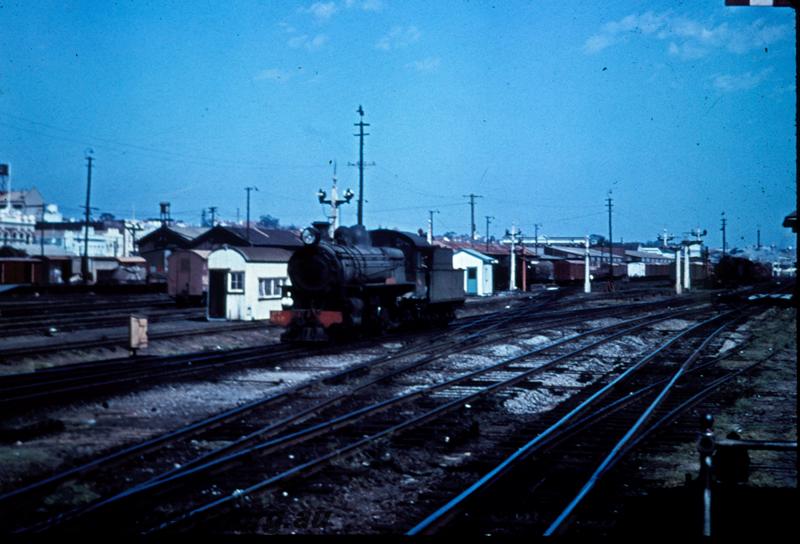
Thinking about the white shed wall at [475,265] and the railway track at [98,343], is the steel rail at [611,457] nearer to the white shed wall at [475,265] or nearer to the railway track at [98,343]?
the railway track at [98,343]

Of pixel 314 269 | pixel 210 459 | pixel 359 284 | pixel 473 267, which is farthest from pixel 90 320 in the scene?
pixel 473 267

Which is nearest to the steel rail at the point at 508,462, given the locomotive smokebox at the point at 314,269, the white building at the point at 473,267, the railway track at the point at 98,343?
the locomotive smokebox at the point at 314,269

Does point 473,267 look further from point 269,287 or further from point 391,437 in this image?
point 391,437

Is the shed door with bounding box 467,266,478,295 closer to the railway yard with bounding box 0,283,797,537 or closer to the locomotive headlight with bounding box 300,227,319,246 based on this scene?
the railway yard with bounding box 0,283,797,537

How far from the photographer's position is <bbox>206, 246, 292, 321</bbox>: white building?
1003 inches

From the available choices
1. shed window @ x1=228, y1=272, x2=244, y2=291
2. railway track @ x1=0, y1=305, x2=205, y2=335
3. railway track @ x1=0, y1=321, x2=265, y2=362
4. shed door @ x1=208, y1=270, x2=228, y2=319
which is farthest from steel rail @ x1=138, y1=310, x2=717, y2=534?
railway track @ x1=0, y1=305, x2=205, y2=335

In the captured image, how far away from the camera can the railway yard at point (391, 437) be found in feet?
19.5

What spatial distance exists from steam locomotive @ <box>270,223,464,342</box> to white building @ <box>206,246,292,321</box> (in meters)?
5.10

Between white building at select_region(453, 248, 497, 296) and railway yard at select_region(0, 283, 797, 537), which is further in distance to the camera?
white building at select_region(453, 248, 497, 296)

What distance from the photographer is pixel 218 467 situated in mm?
7480

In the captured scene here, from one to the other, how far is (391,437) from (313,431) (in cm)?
102

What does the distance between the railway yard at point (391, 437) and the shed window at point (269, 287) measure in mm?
6756

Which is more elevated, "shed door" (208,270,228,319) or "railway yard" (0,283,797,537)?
"shed door" (208,270,228,319)

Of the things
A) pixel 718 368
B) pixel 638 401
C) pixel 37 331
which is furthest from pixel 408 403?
pixel 37 331
